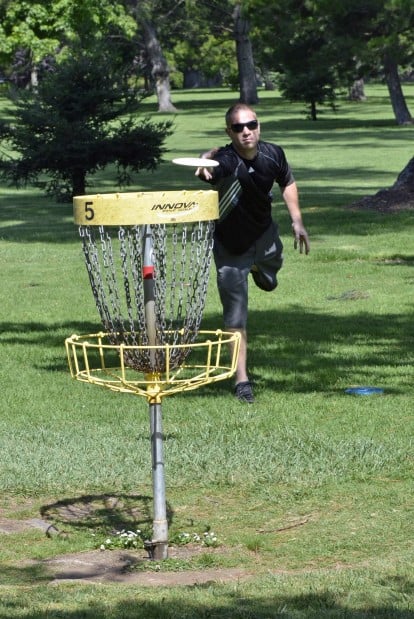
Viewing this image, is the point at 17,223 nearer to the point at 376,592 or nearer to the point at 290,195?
the point at 290,195

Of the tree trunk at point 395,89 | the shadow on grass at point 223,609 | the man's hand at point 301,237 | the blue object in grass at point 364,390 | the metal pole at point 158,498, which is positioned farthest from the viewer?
the tree trunk at point 395,89

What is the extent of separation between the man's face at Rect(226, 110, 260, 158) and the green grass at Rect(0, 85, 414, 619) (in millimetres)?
1725

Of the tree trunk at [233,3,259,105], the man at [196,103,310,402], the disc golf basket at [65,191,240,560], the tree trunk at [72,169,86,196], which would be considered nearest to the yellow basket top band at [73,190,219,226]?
the disc golf basket at [65,191,240,560]

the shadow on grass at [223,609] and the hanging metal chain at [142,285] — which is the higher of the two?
the hanging metal chain at [142,285]

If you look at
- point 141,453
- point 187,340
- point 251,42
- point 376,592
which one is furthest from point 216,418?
point 251,42

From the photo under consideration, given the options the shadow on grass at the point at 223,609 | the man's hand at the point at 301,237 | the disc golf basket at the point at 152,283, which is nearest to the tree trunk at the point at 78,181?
the man's hand at the point at 301,237

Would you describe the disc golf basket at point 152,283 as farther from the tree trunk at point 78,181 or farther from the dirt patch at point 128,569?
the tree trunk at point 78,181

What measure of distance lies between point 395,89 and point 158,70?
76.4ft

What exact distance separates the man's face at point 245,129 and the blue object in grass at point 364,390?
6.58ft

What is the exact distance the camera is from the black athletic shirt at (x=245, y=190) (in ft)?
27.3

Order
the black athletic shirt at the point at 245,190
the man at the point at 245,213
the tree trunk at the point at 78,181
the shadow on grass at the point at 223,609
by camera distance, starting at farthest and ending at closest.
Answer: the tree trunk at the point at 78,181 → the black athletic shirt at the point at 245,190 → the man at the point at 245,213 → the shadow on grass at the point at 223,609

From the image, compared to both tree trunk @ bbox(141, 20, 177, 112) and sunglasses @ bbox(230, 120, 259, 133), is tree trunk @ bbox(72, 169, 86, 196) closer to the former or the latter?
sunglasses @ bbox(230, 120, 259, 133)

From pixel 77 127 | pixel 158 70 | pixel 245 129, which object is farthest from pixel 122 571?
pixel 158 70

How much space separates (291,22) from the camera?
49.9 m
